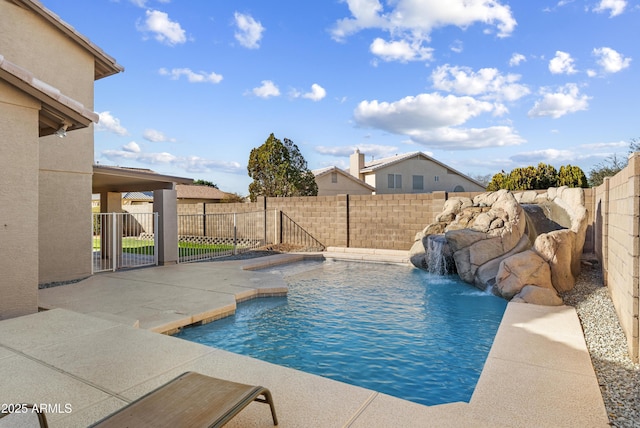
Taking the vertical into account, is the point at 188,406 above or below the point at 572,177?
below

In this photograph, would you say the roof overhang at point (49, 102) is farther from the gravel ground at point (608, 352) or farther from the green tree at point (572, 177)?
the green tree at point (572, 177)

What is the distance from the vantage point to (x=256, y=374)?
3535 mm

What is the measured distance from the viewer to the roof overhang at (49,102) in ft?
18.1

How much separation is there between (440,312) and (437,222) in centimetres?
Result: 608

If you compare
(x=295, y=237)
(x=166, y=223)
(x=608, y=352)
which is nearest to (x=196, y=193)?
(x=295, y=237)

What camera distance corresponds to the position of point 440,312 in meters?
7.10

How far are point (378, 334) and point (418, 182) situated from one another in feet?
86.7

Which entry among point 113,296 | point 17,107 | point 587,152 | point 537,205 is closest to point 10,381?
point 113,296

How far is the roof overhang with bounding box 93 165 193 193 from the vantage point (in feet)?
33.4

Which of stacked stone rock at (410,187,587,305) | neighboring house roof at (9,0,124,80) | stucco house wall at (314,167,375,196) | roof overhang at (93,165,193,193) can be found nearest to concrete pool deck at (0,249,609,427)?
stacked stone rock at (410,187,587,305)

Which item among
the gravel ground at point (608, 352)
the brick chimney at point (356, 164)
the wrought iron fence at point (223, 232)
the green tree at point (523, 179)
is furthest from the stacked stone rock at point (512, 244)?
the brick chimney at point (356, 164)

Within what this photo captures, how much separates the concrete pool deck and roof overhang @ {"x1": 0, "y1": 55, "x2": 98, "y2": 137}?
3.37 metres

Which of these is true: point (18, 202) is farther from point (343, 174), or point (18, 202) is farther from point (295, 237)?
point (343, 174)

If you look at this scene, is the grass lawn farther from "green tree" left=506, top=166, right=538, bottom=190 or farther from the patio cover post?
"green tree" left=506, top=166, right=538, bottom=190
